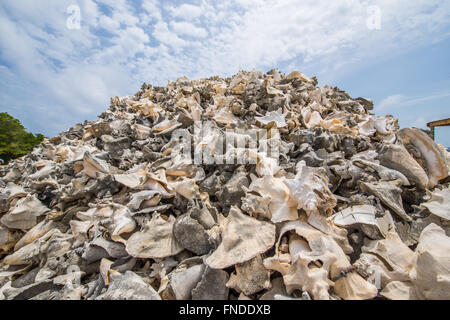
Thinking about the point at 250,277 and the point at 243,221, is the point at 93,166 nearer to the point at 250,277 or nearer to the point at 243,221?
the point at 243,221

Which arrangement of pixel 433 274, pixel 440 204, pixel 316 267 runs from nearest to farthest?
1. pixel 433 274
2. pixel 316 267
3. pixel 440 204

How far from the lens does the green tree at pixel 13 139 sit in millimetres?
16483

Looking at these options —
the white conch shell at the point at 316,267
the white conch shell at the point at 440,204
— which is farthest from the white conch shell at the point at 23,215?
the white conch shell at the point at 440,204

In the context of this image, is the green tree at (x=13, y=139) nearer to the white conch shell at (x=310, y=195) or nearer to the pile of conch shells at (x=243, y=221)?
the pile of conch shells at (x=243, y=221)

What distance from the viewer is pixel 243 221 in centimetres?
166

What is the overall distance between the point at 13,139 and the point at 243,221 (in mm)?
24846

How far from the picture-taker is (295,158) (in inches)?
108

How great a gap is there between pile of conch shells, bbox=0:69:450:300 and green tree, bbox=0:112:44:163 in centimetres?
2009

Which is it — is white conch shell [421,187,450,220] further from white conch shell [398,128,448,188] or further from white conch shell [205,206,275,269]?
white conch shell [205,206,275,269]

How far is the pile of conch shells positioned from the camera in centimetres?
133

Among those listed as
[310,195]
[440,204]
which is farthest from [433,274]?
[440,204]

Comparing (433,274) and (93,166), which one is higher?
(93,166)
